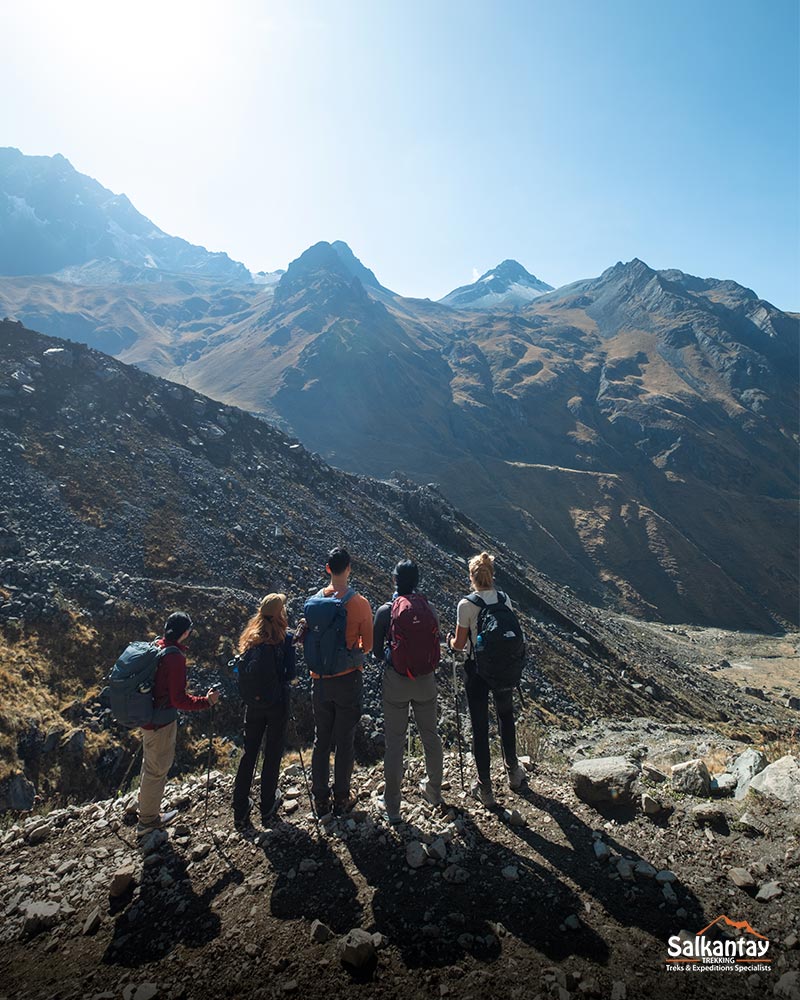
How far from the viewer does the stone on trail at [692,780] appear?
21.5 ft

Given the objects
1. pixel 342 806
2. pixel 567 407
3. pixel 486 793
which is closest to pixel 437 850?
pixel 486 793

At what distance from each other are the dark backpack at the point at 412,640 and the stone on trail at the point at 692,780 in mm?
3972

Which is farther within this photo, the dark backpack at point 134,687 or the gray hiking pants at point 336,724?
the gray hiking pants at point 336,724

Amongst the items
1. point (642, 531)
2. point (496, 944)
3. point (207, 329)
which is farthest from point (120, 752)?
point (207, 329)

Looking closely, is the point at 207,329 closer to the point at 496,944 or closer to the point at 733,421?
the point at 733,421

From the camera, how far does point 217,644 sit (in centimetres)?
1528

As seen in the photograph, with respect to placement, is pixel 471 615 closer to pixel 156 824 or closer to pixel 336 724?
pixel 336 724

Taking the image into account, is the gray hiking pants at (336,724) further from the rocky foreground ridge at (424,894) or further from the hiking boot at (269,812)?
the hiking boot at (269,812)

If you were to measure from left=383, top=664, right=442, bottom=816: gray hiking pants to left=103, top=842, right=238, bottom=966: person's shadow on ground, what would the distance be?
1.89m

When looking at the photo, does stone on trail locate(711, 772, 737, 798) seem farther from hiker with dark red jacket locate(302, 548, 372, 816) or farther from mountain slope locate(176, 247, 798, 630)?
mountain slope locate(176, 247, 798, 630)

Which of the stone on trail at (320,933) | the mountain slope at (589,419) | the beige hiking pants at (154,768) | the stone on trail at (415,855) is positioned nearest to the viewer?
the stone on trail at (320,933)

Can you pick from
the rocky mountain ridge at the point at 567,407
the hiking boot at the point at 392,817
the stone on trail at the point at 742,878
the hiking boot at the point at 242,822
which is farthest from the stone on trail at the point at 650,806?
the rocky mountain ridge at the point at 567,407

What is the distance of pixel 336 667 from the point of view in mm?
5930

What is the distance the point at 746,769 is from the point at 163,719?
8027 mm
